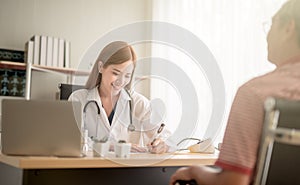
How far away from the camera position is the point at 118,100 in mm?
2473

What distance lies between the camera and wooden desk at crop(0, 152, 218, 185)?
1.39 metres

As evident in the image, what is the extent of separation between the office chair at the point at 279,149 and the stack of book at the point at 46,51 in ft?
9.18

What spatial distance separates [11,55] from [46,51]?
0.30 m

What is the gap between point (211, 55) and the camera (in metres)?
3.34

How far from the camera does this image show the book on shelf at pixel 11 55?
3.47 meters

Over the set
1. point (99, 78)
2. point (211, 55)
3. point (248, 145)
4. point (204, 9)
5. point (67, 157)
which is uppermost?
point (204, 9)

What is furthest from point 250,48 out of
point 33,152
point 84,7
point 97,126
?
point 33,152

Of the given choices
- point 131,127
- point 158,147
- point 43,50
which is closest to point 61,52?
point 43,50

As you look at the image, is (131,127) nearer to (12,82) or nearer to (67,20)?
(12,82)

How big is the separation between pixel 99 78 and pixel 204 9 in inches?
54.6

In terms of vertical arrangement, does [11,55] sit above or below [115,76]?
above

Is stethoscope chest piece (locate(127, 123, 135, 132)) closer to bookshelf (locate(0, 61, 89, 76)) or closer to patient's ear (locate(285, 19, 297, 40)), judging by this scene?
bookshelf (locate(0, 61, 89, 76))

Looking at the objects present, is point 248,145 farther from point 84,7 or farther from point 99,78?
point 84,7

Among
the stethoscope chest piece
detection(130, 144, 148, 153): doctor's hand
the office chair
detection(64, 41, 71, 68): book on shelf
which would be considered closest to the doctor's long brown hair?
the stethoscope chest piece
